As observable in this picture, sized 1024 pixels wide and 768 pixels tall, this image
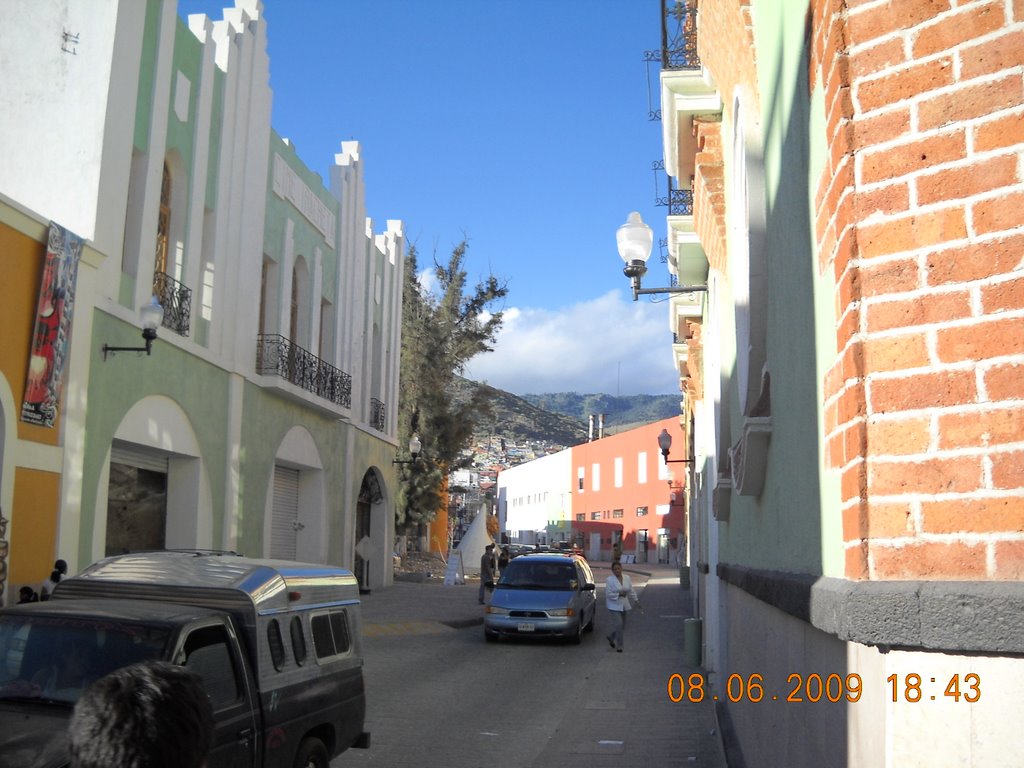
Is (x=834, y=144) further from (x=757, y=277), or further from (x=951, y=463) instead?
(x=757, y=277)

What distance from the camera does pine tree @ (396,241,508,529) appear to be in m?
37.8

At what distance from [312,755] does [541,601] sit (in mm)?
12816

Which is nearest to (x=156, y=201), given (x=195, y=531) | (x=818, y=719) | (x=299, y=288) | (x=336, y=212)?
(x=195, y=531)

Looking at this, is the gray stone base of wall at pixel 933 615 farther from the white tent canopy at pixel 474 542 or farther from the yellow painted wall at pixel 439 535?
the yellow painted wall at pixel 439 535

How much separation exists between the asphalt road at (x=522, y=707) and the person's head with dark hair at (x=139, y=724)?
7394 millimetres

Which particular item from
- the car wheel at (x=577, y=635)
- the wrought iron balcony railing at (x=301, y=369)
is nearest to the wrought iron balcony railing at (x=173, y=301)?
the wrought iron balcony railing at (x=301, y=369)

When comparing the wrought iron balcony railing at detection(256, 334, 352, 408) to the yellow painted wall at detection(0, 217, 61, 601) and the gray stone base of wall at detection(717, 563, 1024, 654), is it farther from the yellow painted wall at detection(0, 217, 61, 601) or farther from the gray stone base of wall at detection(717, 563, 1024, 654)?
the gray stone base of wall at detection(717, 563, 1024, 654)

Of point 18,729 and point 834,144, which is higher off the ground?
point 834,144

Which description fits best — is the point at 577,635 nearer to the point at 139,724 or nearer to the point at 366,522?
the point at 366,522

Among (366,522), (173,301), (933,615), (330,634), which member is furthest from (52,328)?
(366,522)

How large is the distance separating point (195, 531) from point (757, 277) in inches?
560

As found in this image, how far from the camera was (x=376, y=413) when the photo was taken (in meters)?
29.4

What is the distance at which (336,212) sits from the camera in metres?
25.3

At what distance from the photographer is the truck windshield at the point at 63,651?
203 inches
